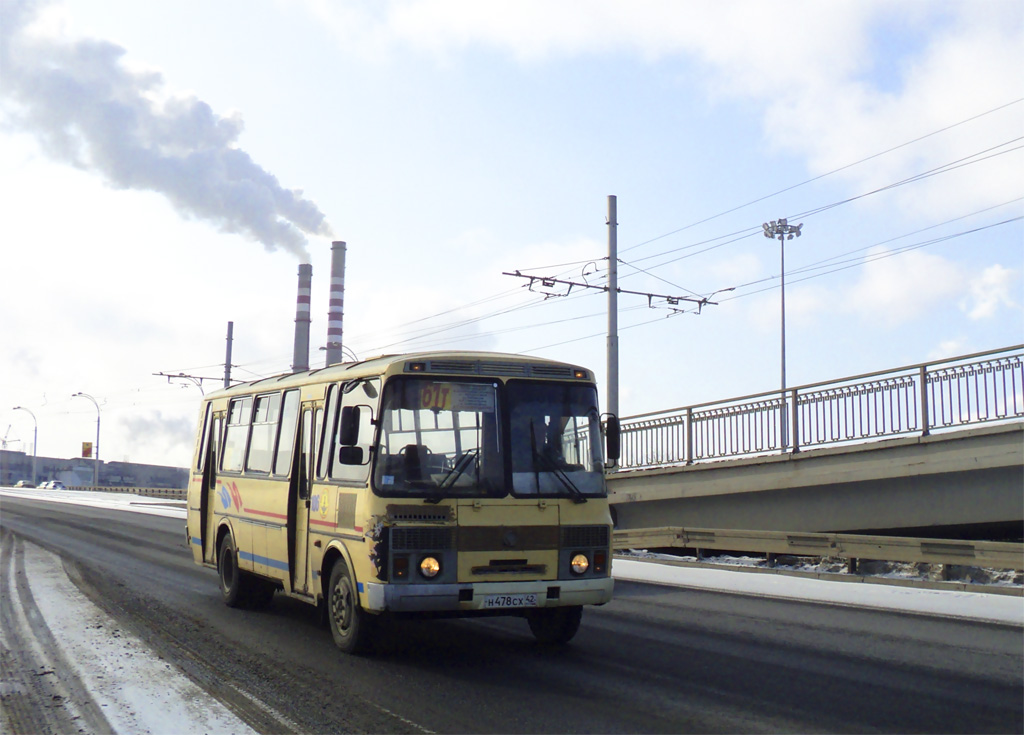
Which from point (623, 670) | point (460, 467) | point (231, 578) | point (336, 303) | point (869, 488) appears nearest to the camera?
point (623, 670)

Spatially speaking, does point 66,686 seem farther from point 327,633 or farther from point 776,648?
point 776,648

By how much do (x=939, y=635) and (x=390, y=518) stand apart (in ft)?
18.3

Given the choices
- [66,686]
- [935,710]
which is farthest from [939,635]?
[66,686]

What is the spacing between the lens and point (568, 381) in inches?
373

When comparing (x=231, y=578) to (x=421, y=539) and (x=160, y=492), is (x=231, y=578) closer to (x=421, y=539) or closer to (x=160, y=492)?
(x=421, y=539)

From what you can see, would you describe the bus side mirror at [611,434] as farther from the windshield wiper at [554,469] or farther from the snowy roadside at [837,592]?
the snowy roadside at [837,592]

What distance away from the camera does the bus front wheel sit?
8.74 meters

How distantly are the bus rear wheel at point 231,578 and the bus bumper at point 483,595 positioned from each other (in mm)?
4323

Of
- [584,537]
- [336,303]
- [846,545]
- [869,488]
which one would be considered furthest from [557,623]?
[336,303]

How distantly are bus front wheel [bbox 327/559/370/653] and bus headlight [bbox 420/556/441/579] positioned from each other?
81 cm

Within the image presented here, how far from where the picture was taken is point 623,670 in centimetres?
816

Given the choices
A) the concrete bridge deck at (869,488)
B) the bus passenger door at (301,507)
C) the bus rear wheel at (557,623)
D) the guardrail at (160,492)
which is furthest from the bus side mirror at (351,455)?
the guardrail at (160,492)

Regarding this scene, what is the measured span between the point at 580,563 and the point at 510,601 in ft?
2.62

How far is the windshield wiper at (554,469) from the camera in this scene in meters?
9.01
